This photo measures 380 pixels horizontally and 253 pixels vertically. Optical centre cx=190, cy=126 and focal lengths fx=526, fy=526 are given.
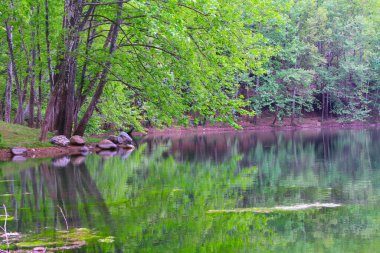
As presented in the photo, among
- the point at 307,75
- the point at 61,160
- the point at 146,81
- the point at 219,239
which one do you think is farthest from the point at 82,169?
the point at 307,75

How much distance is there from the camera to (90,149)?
27.9 metres

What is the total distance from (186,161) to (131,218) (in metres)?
12.0

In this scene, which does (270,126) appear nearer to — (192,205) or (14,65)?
(14,65)

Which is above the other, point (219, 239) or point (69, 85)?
point (69, 85)

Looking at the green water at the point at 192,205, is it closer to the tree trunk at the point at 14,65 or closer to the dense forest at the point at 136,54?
the dense forest at the point at 136,54

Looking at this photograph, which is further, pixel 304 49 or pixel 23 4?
pixel 304 49

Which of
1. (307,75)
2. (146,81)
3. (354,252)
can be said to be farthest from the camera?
(307,75)

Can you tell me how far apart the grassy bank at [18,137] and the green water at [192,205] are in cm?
360

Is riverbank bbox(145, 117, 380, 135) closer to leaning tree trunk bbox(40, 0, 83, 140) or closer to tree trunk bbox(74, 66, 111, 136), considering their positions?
tree trunk bbox(74, 66, 111, 136)

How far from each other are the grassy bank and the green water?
11.8 ft

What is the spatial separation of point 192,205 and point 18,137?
15981 mm

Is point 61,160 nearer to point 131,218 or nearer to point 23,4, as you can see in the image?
point 23,4

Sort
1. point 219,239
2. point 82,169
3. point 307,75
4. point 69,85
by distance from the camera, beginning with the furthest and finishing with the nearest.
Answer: point 307,75 → point 69,85 → point 82,169 → point 219,239

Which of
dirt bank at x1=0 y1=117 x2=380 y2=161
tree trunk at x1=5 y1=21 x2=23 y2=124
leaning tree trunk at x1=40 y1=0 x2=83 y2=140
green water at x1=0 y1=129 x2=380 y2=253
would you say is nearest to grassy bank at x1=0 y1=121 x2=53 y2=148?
leaning tree trunk at x1=40 y1=0 x2=83 y2=140
